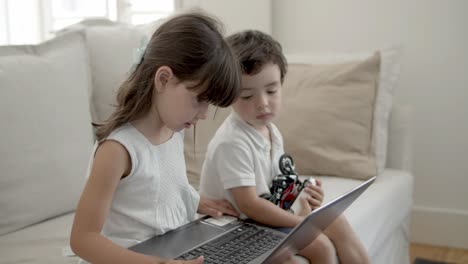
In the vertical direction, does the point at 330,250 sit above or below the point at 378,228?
above

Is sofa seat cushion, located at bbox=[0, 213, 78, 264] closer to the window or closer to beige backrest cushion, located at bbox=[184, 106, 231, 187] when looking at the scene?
beige backrest cushion, located at bbox=[184, 106, 231, 187]

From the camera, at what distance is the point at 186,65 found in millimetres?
1117

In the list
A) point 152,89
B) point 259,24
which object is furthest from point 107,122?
point 259,24

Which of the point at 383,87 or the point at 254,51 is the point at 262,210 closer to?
the point at 254,51

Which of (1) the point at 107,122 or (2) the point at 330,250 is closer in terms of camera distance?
(1) the point at 107,122

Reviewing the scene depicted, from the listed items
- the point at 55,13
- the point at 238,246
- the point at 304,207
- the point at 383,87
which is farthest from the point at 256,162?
the point at 55,13

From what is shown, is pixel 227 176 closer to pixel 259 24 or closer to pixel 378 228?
pixel 378 228

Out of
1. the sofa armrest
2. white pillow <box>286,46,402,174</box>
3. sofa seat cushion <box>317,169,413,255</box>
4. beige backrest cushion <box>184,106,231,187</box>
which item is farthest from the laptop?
the sofa armrest

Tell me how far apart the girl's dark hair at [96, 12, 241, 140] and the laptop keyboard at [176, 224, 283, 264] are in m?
0.29

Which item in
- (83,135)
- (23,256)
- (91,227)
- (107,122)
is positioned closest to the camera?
(91,227)

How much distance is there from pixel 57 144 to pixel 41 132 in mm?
60

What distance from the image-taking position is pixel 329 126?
80.0 inches

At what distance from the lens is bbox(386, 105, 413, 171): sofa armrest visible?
2.15 metres

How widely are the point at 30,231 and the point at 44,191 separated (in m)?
0.11
